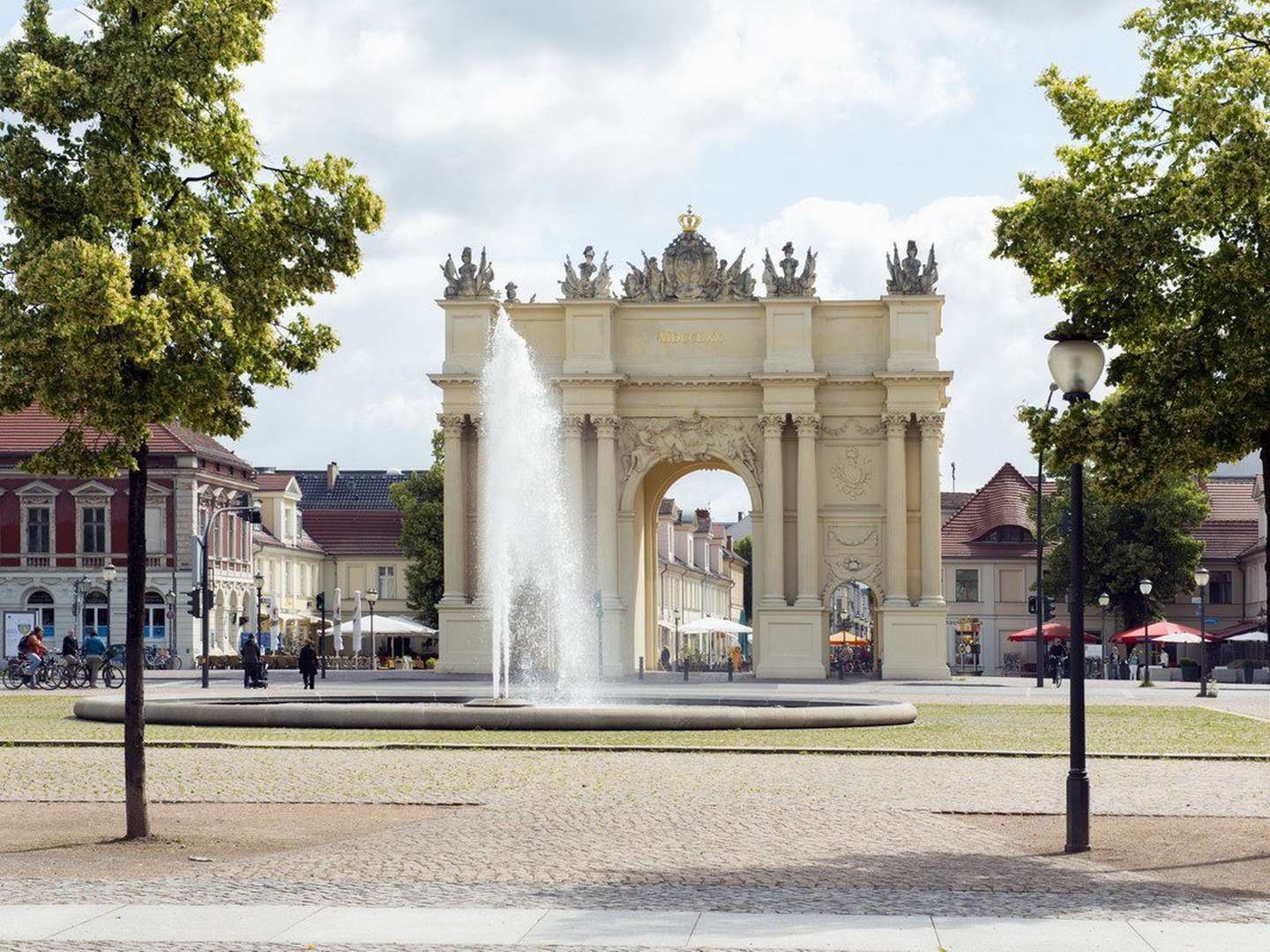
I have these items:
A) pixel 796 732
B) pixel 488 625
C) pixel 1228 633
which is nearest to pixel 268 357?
pixel 796 732

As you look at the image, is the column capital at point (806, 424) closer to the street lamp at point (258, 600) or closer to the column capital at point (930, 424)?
the column capital at point (930, 424)

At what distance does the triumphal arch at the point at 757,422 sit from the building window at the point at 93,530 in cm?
2025

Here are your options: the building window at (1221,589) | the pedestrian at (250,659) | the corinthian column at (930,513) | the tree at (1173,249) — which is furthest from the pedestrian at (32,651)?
the building window at (1221,589)

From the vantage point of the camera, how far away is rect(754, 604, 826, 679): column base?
72688mm

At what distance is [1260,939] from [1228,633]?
7489 centimetres

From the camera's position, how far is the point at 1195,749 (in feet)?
104

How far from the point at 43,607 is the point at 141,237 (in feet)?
240

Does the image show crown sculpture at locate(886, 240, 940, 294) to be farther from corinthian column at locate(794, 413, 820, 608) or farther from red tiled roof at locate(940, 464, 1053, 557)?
red tiled roof at locate(940, 464, 1053, 557)

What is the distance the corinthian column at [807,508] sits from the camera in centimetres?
7325

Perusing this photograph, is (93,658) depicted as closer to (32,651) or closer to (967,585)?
(32,651)

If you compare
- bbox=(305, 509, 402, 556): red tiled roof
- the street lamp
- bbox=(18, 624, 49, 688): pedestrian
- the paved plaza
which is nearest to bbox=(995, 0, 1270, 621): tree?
the paved plaza

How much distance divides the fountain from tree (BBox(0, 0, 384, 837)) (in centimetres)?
2370

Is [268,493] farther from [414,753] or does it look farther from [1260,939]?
[1260,939]

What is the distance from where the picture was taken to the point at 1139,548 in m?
90.8
